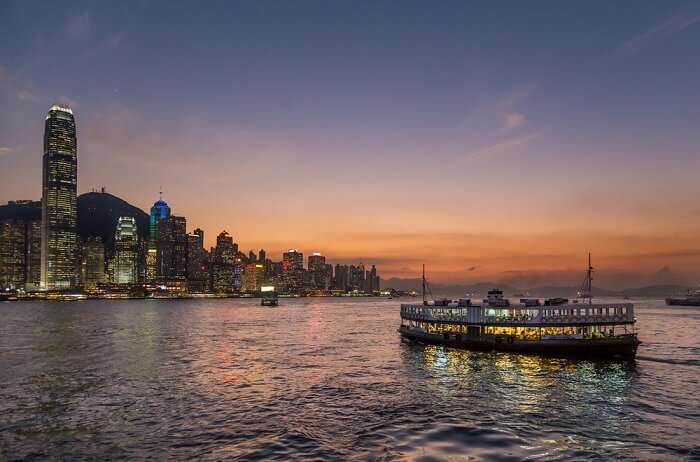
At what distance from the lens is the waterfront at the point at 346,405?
3575 cm

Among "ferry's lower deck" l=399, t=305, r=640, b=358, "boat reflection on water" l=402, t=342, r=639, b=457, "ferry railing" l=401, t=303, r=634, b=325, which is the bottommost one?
"boat reflection on water" l=402, t=342, r=639, b=457

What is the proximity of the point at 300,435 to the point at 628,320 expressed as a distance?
58.1 meters

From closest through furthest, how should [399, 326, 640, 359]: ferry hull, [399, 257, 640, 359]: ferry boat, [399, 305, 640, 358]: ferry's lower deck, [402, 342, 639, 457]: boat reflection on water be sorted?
[402, 342, 639, 457]: boat reflection on water, [399, 326, 640, 359]: ferry hull, [399, 305, 640, 358]: ferry's lower deck, [399, 257, 640, 359]: ferry boat

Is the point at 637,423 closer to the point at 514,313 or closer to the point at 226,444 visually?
the point at 226,444

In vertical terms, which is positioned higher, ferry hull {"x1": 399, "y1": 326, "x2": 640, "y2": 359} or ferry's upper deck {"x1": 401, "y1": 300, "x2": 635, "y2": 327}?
ferry's upper deck {"x1": 401, "y1": 300, "x2": 635, "y2": 327}

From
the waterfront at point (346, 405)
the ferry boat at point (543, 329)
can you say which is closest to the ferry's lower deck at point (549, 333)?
the ferry boat at point (543, 329)

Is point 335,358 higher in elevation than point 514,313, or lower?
lower

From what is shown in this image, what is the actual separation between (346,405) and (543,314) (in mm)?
42813

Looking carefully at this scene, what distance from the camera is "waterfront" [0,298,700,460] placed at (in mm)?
35750

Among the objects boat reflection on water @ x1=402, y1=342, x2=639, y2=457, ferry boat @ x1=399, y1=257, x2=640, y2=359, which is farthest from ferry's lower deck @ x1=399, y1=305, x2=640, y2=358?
boat reflection on water @ x1=402, y1=342, x2=639, y2=457

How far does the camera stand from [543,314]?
78.2 meters

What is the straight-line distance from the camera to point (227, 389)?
183 ft

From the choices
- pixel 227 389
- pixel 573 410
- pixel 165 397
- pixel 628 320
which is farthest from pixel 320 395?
pixel 628 320

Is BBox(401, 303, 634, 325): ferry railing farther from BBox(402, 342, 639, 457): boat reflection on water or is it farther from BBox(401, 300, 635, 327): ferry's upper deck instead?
BBox(402, 342, 639, 457): boat reflection on water
